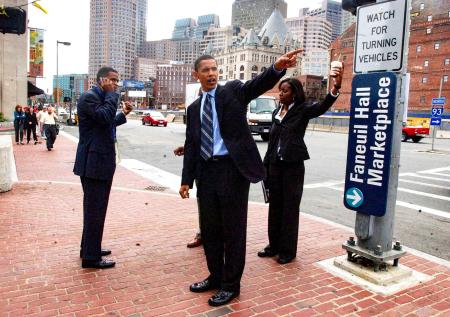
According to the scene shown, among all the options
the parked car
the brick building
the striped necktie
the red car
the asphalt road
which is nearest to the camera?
the striped necktie

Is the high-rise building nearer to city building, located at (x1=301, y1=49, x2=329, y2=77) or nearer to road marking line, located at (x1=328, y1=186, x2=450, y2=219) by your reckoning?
city building, located at (x1=301, y1=49, x2=329, y2=77)

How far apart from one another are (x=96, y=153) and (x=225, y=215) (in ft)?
5.05

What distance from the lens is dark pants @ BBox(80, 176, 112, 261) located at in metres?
4.34

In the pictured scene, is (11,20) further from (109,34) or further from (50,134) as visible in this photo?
(109,34)

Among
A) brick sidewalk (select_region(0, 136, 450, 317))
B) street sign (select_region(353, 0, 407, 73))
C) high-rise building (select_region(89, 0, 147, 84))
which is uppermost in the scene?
high-rise building (select_region(89, 0, 147, 84))

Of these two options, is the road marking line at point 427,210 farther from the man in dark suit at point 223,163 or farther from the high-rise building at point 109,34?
the high-rise building at point 109,34

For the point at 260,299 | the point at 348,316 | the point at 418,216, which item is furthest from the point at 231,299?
the point at 418,216

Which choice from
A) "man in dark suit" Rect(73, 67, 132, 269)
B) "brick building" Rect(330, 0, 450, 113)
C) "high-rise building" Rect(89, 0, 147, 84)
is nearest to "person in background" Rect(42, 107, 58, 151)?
"man in dark suit" Rect(73, 67, 132, 269)

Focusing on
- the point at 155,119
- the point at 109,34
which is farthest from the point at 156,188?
the point at 109,34

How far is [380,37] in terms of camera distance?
397cm

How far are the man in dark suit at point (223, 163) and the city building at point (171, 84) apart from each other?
167655mm

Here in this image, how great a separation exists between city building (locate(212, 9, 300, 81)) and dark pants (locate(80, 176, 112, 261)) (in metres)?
138

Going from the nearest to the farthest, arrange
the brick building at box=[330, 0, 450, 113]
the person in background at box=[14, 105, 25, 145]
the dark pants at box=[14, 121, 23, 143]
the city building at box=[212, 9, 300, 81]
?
the person in background at box=[14, 105, 25, 145]
the dark pants at box=[14, 121, 23, 143]
the brick building at box=[330, 0, 450, 113]
the city building at box=[212, 9, 300, 81]

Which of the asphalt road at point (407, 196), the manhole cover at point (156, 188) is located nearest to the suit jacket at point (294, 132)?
the asphalt road at point (407, 196)
